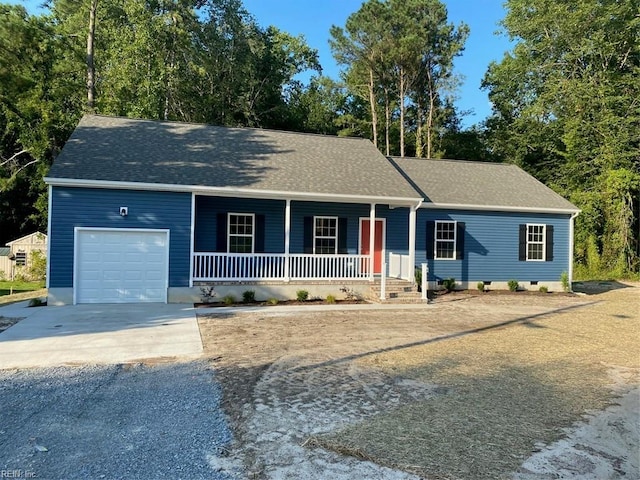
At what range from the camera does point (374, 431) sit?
3986 mm

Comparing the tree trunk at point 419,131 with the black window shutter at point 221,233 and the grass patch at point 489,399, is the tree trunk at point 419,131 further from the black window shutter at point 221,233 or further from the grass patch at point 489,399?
the grass patch at point 489,399

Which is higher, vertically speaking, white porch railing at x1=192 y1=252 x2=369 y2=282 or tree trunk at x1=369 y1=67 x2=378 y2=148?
tree trunk at x1=369 y1=67 x2=378 y2=148

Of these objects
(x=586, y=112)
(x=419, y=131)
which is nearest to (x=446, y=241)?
(x=586, y=112)

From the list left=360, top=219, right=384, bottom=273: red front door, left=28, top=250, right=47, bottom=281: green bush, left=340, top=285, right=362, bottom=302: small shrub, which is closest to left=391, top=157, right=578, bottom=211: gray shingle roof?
left=360, top=219, right=384, bottom=273: red front door

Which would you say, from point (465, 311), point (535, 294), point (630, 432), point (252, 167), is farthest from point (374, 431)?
point (535, 294)

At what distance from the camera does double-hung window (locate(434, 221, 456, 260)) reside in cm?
1551

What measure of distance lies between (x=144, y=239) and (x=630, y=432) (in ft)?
35.3

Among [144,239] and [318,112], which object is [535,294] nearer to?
[144,239]

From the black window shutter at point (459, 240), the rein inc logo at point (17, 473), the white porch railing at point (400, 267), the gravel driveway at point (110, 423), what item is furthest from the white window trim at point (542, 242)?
the rein inc logo at point (17, 473)

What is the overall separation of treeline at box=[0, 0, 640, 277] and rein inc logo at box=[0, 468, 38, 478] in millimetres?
17491

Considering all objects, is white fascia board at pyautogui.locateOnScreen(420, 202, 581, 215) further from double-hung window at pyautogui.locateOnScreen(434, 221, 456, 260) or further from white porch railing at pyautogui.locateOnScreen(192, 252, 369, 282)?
white porch railing at pyautogui.locateOnScreen(192, 252, 369, 282)

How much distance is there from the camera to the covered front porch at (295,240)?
499 inches

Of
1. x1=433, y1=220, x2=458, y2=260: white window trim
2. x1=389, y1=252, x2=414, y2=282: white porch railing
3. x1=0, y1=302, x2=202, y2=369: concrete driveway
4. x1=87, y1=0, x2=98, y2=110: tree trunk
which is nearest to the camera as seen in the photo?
x1=0, y1=302, x2=202, y2=369: concrete driveway

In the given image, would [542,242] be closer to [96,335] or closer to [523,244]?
[523,244]
